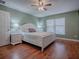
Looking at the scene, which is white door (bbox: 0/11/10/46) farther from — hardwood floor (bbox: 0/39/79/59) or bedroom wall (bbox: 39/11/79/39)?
bedroom wall (bbox: 39/11/79/39)

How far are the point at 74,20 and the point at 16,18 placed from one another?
4.80 m

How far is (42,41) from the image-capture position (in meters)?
2.94

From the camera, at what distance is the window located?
5863mm

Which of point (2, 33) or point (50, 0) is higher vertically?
point (50, 0)

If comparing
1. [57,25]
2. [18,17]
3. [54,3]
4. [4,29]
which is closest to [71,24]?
[57,25]

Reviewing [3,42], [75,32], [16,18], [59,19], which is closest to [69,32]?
[75,32]

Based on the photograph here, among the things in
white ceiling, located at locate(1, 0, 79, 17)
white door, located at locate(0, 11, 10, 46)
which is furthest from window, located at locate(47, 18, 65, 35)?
white door, located at locate(0, 11, 10, 46)

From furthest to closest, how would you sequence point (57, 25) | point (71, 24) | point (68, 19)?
point (57, 25), point (68, 19), point (71, 24)

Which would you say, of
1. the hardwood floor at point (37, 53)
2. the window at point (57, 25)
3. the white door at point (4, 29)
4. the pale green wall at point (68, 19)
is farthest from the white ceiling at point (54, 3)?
the hardwood floor at point (37, 53)

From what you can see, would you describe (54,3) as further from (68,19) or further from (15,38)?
(15,38)

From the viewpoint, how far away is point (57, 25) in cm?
629

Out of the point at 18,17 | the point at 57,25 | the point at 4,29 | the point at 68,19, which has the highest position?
the point at 18,17

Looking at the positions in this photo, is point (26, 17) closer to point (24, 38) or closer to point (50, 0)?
point (24, 38)

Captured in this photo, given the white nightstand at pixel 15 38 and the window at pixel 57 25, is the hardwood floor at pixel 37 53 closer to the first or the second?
the white nightstand at pixel 15 38
